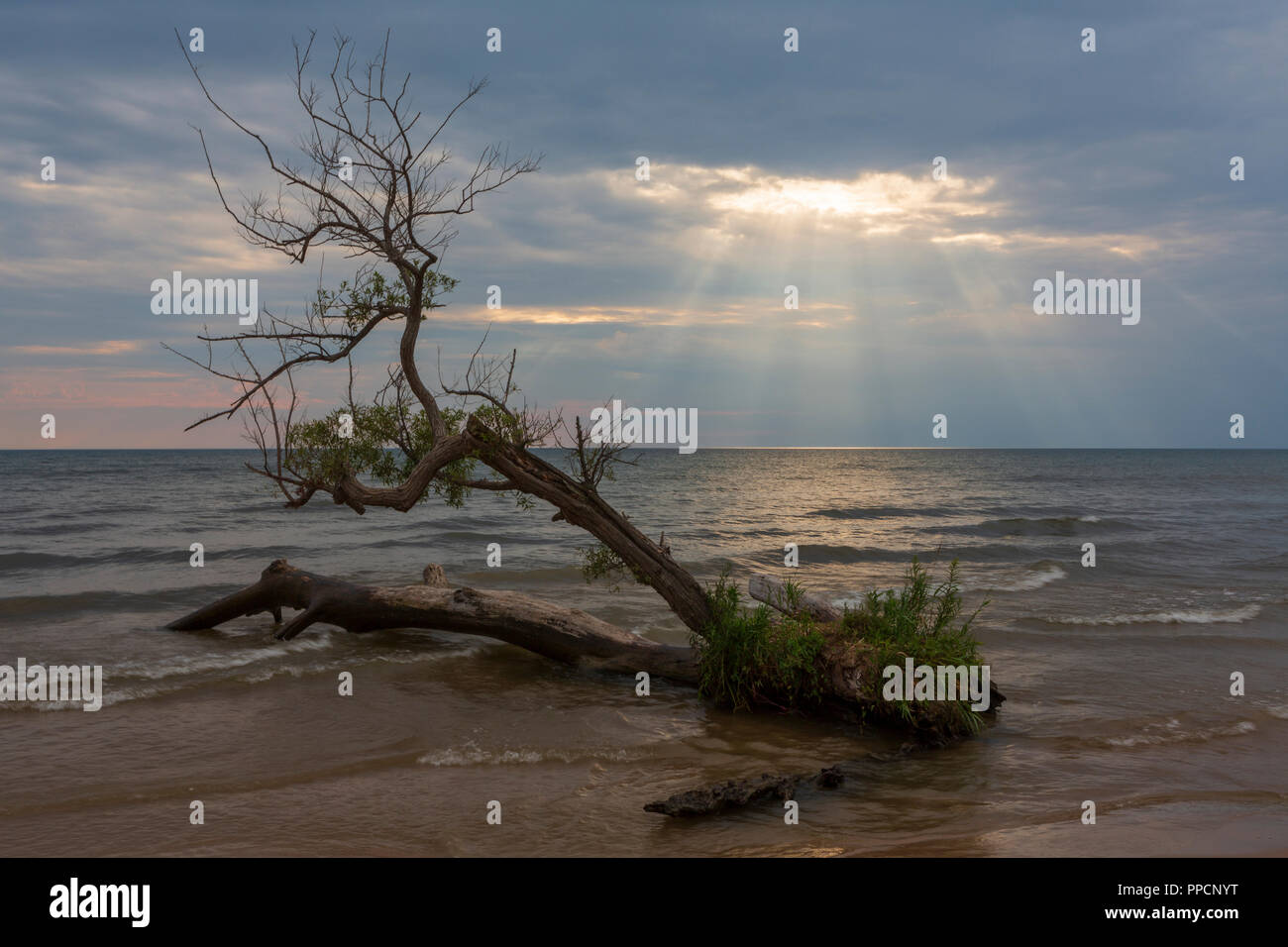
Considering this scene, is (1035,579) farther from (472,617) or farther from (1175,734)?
(472,617)

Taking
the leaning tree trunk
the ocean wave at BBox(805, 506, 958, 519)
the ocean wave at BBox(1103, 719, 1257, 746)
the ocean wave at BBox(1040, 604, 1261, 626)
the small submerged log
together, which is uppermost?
the leaning tree trunk

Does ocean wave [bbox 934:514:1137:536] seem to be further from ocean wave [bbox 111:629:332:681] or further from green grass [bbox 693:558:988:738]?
ocean wave [bbox 111:629:332:681]

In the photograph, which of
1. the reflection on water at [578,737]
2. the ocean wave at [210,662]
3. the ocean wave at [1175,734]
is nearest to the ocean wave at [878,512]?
the reflection on water at [578,737]

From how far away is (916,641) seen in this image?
31.2 feet

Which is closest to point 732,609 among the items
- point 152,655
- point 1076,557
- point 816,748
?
point 816,748

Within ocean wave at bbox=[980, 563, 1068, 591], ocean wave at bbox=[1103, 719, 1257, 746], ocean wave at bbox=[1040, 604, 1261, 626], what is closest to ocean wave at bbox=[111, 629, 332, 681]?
ocean wave at bbox=[1103, 719, 1257, 746]

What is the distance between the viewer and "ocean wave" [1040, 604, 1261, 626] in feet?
53.5

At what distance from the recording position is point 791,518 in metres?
41.4

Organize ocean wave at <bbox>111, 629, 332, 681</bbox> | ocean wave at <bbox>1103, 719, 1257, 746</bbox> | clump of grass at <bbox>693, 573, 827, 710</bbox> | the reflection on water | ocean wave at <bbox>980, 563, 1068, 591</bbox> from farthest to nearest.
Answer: ocean wave at <bbox>980, 563, 1068, 591</bbox>, ocean wave at <bbox>111, 629, 332, 681</bbox>, clump of grass at <bbox>693, 573, 827, 710</bbox>, ocean wave at <bbox>1103, 719, 1257, 746</bbox>, the reflection on water

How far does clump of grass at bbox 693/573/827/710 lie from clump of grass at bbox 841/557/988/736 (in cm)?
60

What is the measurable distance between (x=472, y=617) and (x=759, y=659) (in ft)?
15.3

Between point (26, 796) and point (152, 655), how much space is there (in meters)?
6.00

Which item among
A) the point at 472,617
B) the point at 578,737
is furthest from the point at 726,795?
the point at 472,617

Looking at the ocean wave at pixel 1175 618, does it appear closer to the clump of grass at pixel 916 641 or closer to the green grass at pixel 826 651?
the green grass at pixel 826 651
